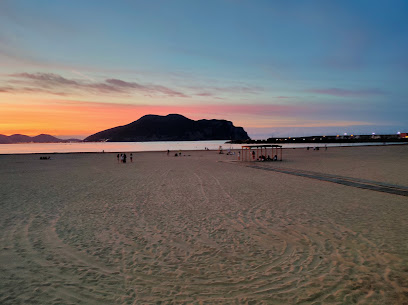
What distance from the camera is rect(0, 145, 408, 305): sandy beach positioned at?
4.95m

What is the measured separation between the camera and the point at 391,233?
7777mm

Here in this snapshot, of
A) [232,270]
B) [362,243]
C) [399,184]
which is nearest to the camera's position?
[232,270]

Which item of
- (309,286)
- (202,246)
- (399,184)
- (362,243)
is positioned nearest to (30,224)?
(202,246)

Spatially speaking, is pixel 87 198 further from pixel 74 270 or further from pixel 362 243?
pixel 362 243

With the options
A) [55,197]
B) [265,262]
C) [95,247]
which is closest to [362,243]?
[265,262]

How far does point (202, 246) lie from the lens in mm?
7168

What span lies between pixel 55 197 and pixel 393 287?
13974 millimetres

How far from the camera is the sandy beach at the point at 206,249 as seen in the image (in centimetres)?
495

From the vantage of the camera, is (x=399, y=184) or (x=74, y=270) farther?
(x=399, y=184)

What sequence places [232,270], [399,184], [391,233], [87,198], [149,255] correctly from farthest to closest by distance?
[399,184], [87,198], [391,233], [149,255], [232,270]

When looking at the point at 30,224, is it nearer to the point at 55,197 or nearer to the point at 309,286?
the point at 55,197

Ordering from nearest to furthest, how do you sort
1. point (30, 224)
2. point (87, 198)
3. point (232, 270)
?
point (232, 270) → point (30, 224) → point (87, 198)

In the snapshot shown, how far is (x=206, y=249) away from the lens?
6965 mm

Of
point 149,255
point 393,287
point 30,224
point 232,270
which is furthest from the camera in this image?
point 30,224
